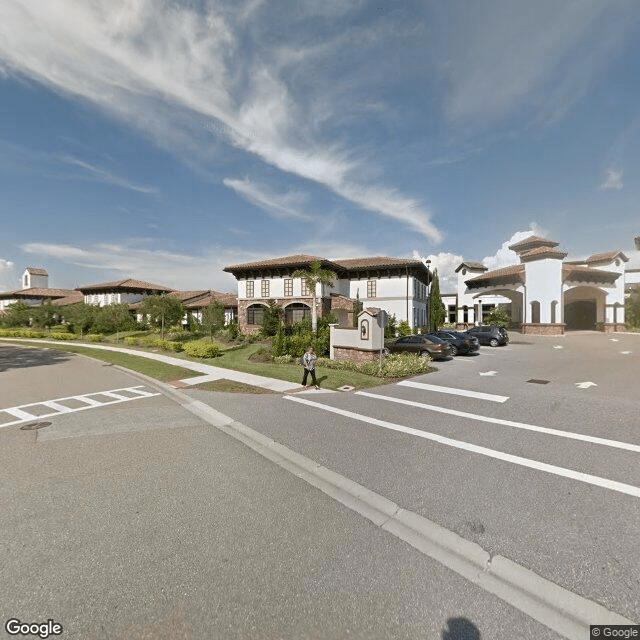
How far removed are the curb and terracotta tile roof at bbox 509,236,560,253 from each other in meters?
51.4

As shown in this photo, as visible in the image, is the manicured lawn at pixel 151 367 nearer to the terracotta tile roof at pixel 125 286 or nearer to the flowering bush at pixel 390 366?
the flowering bush at pixel 390 366

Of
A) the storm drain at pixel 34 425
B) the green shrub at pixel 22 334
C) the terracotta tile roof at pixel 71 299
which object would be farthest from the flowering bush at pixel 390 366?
the terracotta tile roof at pixel 71 299

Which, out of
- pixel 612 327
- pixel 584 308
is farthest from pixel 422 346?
pixel 584 308

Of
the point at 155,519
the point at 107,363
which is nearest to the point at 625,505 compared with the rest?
the point at 155,519

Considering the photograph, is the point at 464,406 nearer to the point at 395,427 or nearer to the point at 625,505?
the point at 395,427

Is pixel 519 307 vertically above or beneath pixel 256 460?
above

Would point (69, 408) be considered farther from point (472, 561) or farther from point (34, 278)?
point (34, 278)

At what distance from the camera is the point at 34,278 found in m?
74.2

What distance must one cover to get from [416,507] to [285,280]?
28947 millimetres

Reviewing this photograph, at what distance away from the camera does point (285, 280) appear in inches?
1264

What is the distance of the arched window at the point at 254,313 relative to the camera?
1293 inches

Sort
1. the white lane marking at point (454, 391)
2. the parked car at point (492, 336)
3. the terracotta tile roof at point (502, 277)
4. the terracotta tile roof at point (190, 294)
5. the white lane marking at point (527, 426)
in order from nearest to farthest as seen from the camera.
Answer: the white lane marking at point (527, 426), the white lane marking at point (454, 391), the parked car at point (492, 336), the terracotta tile roof at point (502, 277), the terracotta tile roof at point (190, 294)

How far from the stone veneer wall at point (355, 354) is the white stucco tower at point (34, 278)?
87.3 metres

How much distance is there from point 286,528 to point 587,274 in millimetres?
45111
